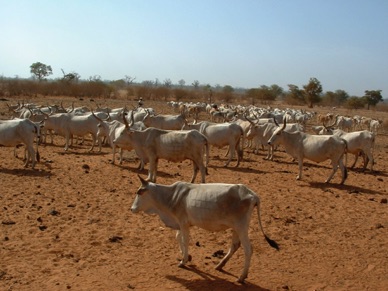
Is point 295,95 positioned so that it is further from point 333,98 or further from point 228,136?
point 228,136

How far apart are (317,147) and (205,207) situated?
26.0 feet

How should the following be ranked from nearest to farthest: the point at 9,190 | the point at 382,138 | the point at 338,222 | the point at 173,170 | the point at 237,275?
the point at 237,275 < the point at 338,222 < the point at 9,190 < the point at 173,170 < the point at 382,138

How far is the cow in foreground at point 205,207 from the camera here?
20.4 feet

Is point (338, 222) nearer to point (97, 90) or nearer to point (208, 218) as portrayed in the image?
point (208, 218)

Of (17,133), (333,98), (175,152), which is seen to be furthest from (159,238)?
(333,98)

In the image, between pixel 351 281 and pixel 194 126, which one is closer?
pixel 351 281

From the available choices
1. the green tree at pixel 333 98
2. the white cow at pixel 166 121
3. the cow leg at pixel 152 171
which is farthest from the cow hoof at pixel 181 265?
the green tree at pixel 333 98

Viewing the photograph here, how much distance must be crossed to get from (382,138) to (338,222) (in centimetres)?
2343

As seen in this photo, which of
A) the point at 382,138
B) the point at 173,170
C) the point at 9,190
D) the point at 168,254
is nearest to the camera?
the point at 168,254

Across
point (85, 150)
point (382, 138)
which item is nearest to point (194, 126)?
point (85, 150)

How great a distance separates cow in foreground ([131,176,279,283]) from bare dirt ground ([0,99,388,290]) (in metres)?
0.56

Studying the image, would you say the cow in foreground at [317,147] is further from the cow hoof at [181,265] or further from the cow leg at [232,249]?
the cow hoof at [181,265]

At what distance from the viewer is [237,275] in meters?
6.66

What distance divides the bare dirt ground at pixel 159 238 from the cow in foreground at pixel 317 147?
643 millimetres
